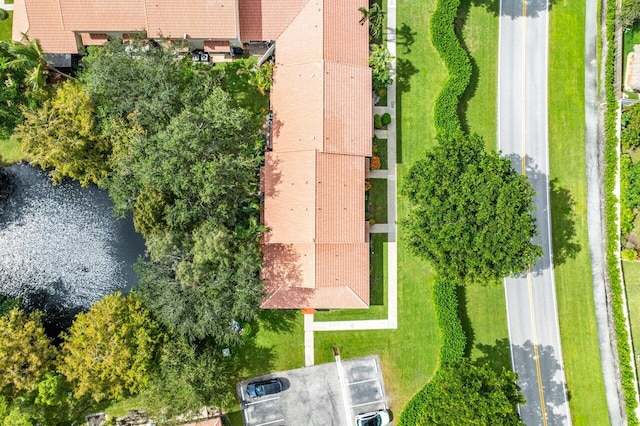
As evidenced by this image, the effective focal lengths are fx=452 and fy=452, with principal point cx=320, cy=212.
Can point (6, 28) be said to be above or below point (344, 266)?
above

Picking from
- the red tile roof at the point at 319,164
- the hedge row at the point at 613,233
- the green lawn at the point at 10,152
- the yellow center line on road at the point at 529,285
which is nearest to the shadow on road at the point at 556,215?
the yellow center line on road at the point at 529,285

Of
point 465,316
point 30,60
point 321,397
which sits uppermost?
point 30,60

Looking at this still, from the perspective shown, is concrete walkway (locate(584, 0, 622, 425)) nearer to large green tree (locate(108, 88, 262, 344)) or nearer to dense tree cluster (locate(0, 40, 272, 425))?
dense tree cluster (locate(0, 40, 272, 425))

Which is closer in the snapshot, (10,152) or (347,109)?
(347,109)

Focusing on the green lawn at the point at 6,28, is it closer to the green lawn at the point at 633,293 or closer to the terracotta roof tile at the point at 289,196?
the terracotta roof tile at the point at 289,196

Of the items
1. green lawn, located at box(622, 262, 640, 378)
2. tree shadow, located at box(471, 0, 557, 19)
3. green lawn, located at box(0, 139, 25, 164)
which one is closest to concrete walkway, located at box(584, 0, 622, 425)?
Answer: green lawn, located at box(622, 262, 640, 378)

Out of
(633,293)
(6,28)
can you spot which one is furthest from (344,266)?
(6,28)

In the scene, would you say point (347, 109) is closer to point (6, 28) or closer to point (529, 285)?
point (529, 285)
